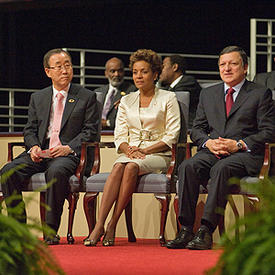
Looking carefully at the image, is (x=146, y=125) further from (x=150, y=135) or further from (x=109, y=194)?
(x=109, y=194)

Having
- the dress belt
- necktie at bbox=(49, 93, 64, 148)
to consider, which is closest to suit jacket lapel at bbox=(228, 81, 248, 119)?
the dress belt

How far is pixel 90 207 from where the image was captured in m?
4.52

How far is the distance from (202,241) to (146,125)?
3.55 ft

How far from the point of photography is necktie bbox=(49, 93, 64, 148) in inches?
188

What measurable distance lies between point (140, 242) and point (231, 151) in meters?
0.98

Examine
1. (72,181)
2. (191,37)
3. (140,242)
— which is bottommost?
(140,242)

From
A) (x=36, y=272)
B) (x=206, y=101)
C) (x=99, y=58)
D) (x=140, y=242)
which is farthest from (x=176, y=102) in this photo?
(x=99, y=58)

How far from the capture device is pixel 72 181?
4.49 metres

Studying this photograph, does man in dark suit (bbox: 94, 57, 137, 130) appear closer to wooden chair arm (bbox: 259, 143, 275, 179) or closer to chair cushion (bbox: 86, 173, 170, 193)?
chair cushion (bbox: 86, 173, 170, 193)

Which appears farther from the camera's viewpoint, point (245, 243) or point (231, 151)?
point (231, 151)

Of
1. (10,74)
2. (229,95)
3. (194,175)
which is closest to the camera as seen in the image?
(194,175)

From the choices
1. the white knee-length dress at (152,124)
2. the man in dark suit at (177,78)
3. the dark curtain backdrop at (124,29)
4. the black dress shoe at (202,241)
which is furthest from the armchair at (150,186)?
the dark curtain backdrop at (124,29)

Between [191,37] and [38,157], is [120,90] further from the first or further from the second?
[191,37]

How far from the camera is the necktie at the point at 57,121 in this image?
479 cm
